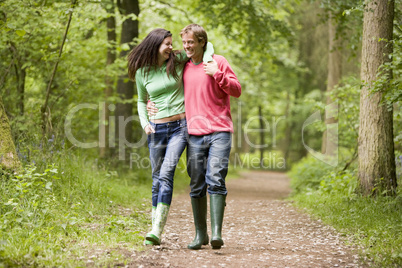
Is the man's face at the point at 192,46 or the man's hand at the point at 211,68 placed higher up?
the man's face at the point at 192,46

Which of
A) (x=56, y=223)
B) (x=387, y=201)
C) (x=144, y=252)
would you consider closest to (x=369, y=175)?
(x=387, y=201)

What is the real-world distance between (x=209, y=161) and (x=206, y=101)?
0.59 meters

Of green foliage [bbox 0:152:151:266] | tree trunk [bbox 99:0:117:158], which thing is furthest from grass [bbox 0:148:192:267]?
tree trunk [bbox 99:0:117:158]

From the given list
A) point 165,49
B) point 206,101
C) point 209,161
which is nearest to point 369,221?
point 209,161

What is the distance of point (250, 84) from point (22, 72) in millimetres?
15852

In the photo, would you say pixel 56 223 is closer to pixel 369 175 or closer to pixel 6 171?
pixel 6 171

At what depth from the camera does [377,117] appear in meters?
6.82

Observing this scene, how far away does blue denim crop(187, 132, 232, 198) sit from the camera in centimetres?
429

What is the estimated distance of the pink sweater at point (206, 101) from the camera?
431cm

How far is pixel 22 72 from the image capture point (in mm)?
9766

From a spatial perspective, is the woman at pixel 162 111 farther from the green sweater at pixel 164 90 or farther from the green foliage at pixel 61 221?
the green foliage at pixel 61 221

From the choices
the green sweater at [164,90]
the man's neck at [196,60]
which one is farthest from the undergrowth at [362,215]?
the man's neck at [196,60]

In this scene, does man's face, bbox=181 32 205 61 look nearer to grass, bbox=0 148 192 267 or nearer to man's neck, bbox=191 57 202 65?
man's neck, bbox=191 57 202 65

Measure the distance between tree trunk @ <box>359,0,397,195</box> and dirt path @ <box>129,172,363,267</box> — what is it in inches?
49.8
